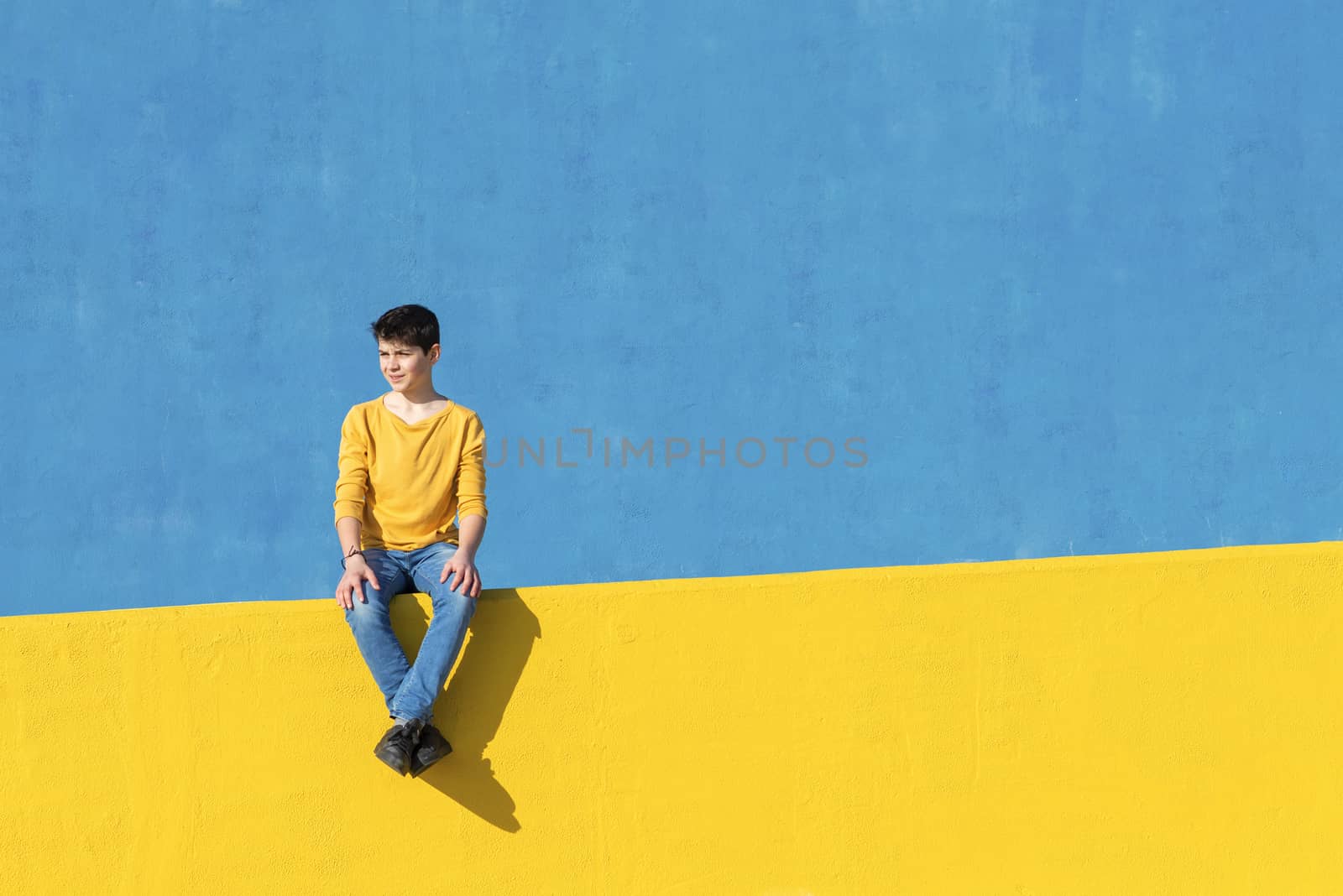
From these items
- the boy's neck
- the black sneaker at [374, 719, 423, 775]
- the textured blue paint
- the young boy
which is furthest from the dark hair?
the textured blue paint

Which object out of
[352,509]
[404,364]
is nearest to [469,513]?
[352,509]

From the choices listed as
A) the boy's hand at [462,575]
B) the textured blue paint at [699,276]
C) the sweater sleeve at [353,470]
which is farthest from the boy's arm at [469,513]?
the textured blue paint at [699,276]

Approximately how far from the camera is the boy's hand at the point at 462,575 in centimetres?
358

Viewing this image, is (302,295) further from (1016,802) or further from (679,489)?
(1016,802)

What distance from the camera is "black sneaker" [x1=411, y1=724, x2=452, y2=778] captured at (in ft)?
11.5

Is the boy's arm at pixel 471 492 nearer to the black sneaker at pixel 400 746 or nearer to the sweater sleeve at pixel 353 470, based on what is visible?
the sweater sleeve at pixel 353 470

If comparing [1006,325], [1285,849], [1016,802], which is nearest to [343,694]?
[1016,802]

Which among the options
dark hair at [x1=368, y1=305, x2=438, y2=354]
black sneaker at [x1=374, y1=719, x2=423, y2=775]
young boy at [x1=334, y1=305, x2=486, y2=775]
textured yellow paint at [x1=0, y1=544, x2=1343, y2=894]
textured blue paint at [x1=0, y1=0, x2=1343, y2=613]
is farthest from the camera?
textured blue paint at [x1=0, y1=0, x2=1343, y2=613]

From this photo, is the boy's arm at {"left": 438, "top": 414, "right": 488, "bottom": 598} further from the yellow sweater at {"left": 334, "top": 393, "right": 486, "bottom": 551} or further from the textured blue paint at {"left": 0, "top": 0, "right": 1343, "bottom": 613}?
the textured blue paint at {"left": 0, "top": 0, "right": 1343, "bottom": 613}

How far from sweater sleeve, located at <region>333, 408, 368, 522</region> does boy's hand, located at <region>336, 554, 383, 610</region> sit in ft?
0.49

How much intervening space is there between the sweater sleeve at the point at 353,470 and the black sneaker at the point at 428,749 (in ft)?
2.01

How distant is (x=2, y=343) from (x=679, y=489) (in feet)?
11.2

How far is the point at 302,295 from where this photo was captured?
22.4 ft

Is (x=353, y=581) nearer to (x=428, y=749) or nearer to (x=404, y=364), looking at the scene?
(x=428, y=749)
